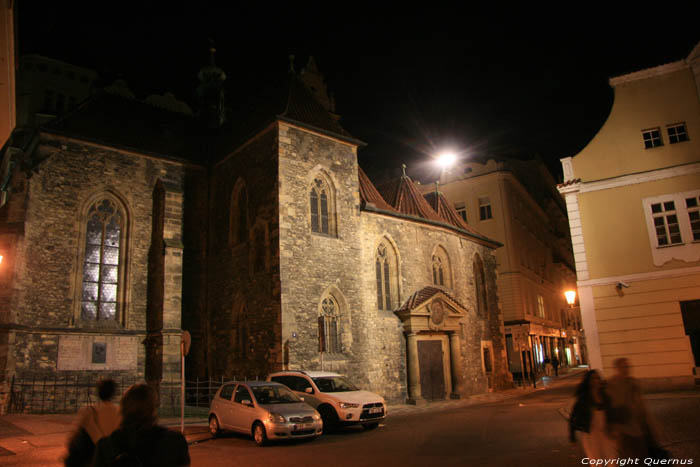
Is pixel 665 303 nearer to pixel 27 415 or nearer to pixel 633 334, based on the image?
pixel 633 334

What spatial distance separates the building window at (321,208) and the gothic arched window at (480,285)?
12018mm

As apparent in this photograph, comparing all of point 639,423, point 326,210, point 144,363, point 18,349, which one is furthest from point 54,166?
point 639,423

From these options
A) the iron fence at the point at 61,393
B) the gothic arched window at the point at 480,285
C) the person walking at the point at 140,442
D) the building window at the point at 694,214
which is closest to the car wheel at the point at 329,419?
the iron fence at the point at 61,393

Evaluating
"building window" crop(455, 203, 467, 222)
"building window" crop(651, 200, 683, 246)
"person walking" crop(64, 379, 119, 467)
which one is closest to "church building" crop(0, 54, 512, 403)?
"building window" crop(651, 200, 683, 246)

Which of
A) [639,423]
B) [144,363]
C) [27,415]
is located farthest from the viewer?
[144,363]

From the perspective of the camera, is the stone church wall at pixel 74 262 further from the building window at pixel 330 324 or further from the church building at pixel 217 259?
the building window at pixel 330 324

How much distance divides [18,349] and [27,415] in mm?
2460

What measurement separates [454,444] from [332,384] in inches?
202

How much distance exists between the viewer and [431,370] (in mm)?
25094

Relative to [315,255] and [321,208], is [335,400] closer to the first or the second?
[315,255]

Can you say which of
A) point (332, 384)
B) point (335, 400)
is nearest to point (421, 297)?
point (332, 384)

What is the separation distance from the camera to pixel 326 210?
901 inches

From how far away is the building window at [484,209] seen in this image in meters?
41.7

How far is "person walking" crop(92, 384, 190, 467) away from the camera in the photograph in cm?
356
